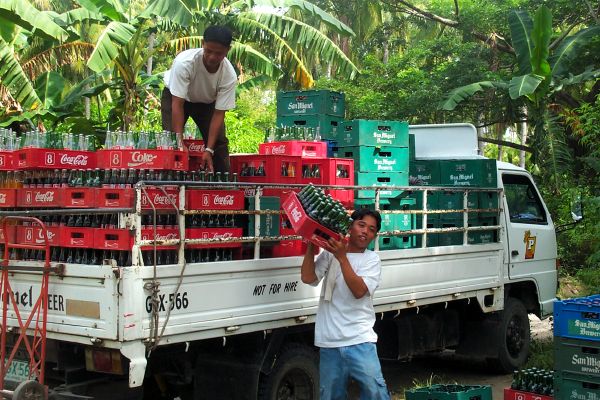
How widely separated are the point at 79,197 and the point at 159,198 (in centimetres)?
62

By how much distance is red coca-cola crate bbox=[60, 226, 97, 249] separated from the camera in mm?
4855

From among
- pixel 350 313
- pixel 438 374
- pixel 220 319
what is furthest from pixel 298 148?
pixel 438 374

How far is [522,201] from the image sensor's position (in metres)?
8.88

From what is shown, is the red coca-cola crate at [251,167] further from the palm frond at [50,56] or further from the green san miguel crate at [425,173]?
the palm frond at [50,56]

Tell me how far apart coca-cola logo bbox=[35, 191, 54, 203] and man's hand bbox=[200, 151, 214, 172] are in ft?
3.97

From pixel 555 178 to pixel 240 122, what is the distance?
8878mm

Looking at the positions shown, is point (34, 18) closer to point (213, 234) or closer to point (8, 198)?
point (8, 198)

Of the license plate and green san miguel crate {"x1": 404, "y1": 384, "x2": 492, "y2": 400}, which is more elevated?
the license plate

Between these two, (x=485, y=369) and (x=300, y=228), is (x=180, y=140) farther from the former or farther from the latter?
(x=485, y=369)

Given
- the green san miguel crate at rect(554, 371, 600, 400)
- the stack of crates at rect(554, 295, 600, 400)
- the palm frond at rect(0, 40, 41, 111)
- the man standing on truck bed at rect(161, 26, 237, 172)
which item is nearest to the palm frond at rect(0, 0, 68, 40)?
the palm frond at rect(0, 40, 41, 111)

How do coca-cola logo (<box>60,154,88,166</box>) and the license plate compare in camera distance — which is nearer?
the license plate

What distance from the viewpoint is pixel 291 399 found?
226 inches

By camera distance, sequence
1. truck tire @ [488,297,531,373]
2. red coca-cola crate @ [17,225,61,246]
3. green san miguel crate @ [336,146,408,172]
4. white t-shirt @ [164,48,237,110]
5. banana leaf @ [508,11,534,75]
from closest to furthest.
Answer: red coca-cola crate @ [17,225,61,246] → white t-shirt @ [164,48,237,110] → green san miguel crate @ [336,146,408,172] → truck tire @ [488,297,531,373] → banana leaf @ [508,11,534,75]

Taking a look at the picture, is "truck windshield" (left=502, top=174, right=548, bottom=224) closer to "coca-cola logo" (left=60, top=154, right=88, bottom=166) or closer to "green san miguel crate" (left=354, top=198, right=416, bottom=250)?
"green san miguel crate" (left=354, top=198, right=416, bottom=250)
